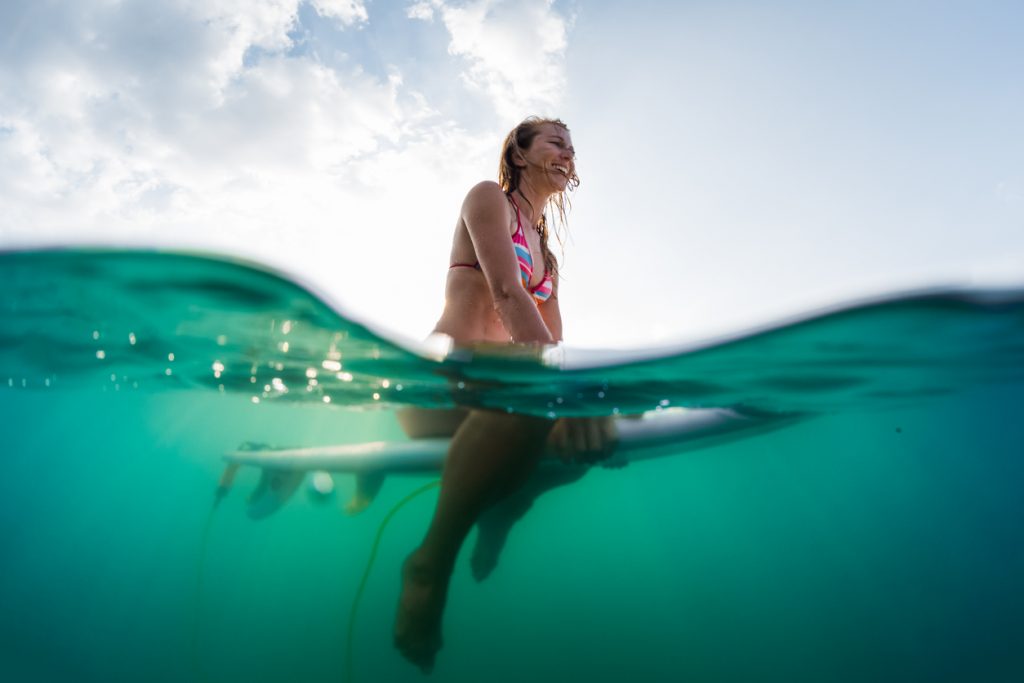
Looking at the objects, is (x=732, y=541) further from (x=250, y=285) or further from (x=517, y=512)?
(x=250, y=285)

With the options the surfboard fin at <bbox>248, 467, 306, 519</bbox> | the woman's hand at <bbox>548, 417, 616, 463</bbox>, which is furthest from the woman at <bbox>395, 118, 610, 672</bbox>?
the surfboard fin at <bbox>248, 467, 306, 519</bbox>

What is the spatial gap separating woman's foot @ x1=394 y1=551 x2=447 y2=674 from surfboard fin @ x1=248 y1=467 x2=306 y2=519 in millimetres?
2759

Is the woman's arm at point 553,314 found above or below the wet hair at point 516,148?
below

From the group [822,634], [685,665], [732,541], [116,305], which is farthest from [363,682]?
[116,305]

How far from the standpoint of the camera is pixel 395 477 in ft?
20.3

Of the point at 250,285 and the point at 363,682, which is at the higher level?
the point at 250,285

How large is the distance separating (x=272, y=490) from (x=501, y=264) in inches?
211

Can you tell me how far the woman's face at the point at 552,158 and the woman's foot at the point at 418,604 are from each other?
345 cm

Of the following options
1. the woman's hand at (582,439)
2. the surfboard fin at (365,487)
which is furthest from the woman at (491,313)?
the surfboard fin at (365,487)

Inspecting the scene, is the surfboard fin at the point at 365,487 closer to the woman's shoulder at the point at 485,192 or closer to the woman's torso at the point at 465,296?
the woman's torso at the point at 465,296

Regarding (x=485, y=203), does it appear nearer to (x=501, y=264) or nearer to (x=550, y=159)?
(x=501, y=264)

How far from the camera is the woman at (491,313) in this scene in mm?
3775

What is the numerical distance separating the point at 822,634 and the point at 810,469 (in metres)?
2.97

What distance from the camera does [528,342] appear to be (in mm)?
3805
